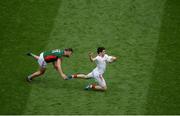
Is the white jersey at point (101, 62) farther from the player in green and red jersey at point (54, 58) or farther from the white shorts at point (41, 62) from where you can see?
the white shorts at point (41, 62)

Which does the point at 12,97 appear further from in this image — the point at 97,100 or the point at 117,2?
the point at 117,2

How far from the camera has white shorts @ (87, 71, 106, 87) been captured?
45.9ft

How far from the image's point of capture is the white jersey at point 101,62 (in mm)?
13828

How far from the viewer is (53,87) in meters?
14.5

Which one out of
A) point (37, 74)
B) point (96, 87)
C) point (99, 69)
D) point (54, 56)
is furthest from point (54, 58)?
point (96, 87)

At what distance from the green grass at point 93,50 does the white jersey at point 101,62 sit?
675 millimetres

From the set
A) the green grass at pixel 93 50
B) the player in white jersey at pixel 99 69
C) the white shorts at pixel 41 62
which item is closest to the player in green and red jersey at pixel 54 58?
the white shorts at pixel 41 62

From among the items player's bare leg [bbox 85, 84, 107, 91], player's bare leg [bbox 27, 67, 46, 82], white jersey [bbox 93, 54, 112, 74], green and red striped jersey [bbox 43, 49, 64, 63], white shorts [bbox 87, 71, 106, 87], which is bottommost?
player's bare leg [bbox 85, 84, 107, 91]

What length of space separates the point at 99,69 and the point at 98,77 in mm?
209

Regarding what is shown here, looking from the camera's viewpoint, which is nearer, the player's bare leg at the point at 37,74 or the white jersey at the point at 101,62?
the white jersey at the point at 101,62

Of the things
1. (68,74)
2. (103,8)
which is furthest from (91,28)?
(68,74)

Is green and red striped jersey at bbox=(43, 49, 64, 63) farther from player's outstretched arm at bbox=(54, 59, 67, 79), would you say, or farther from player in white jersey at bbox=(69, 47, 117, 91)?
player in white jersey at bbox=(69, 47, 117, 91)

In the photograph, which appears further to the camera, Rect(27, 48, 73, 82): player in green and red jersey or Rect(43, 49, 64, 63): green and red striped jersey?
Rect(43, 49, 64, 63): green and red striped jersey

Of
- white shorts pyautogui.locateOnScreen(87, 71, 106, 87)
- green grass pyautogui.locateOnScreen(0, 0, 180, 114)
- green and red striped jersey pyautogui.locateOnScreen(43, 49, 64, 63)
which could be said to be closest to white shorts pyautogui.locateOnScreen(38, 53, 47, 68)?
green and red striped jersey pyautogui.locateOnScreen(43, 49, 64, 63)
